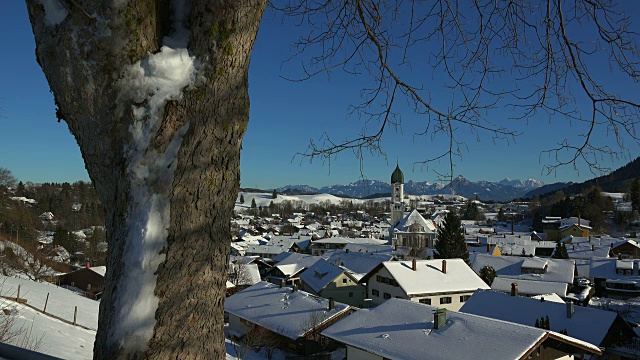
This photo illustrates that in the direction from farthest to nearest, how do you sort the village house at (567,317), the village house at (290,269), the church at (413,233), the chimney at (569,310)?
the church at (413,233) → the village house at (290,269) → the chimney at (569,310) → the village house at (567,317)

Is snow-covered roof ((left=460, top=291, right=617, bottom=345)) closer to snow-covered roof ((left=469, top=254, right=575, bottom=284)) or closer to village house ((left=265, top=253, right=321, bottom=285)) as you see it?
snow-covered roof ((left=469, top=254, right=575, bottom=284))

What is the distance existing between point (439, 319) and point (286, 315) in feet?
28.6

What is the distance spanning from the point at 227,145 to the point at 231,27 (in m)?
0.45

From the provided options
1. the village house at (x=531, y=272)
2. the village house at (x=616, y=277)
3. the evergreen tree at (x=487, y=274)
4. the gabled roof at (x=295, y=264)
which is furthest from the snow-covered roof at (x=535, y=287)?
the gabled roof at (x=295, y=264)

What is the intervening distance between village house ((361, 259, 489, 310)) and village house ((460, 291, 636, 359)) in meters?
5.91

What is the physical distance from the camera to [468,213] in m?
121

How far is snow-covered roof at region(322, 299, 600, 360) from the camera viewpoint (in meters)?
11.8

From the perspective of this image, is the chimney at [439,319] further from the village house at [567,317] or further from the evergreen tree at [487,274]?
the evergreen tree at [487,274]

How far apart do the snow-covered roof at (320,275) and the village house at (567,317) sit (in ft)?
37.3

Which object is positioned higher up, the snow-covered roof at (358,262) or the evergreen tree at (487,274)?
the snow-covered roof at (358,262)

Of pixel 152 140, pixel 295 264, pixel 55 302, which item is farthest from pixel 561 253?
pixel 152 140

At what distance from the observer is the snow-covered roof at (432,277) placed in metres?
25.8

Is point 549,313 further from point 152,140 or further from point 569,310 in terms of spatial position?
point 152,140

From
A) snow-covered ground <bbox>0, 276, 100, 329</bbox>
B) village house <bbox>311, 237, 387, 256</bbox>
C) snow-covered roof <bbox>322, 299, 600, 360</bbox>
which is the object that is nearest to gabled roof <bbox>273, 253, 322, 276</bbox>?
village house <bbox>311, 237, 387, 256</bbox>
